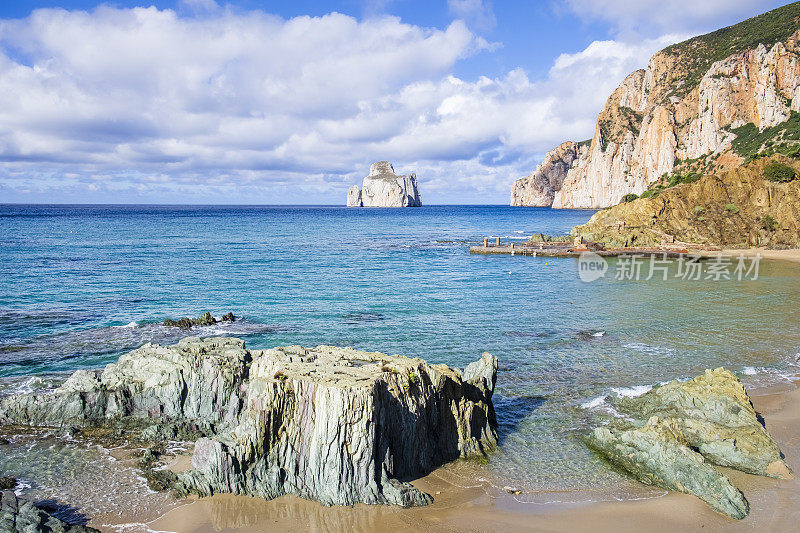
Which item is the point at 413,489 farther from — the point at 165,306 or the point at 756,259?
the point at 756,259

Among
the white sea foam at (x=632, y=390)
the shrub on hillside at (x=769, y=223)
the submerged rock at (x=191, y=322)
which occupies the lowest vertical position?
the white sea foam at (x=632, y=390)

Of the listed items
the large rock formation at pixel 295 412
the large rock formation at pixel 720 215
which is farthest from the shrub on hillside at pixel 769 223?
the large rock formation at pixel 295 412

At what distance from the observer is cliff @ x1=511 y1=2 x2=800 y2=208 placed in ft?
305

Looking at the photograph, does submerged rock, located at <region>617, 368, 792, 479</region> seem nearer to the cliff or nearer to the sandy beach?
the sandy beach

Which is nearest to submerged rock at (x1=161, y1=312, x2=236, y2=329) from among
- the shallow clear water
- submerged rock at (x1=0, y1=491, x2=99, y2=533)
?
the shallow clear water

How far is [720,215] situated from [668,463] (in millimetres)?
58555

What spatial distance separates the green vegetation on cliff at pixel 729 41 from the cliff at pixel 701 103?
27 centimetres

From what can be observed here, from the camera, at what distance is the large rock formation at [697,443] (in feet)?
33.5

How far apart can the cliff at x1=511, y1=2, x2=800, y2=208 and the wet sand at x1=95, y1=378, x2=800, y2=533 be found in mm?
89184

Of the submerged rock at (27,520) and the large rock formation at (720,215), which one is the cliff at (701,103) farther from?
the submerged rock at (27,520)

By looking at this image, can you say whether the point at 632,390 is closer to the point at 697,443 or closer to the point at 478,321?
the point at 697,443

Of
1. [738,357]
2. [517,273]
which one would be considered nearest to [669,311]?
[738,357]

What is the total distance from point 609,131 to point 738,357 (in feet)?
569

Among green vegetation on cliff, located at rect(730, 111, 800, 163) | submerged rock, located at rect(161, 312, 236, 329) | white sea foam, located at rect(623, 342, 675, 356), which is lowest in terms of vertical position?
submerged rock, located at rect(161, 312, 236, 329)
